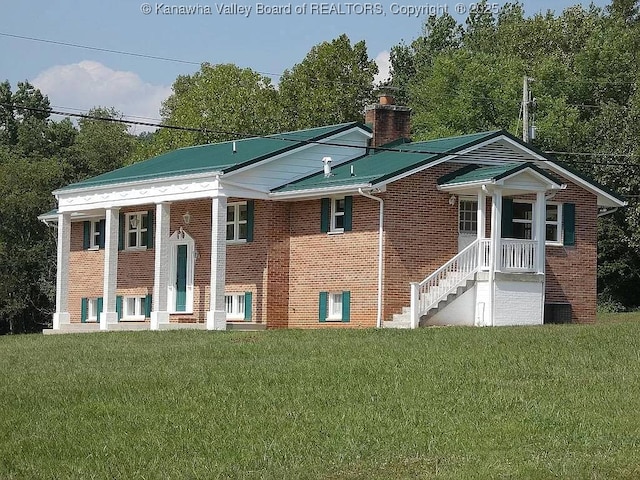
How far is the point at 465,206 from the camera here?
3628cm

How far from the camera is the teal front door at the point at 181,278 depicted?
39.6 meters

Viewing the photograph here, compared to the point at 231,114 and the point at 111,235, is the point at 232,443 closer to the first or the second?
the point at 111,235

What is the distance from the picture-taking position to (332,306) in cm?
3603

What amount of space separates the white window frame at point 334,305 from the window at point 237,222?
3.44m

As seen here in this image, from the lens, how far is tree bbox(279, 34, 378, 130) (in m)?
62.3

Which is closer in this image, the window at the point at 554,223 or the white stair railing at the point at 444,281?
the white stair railing at the point at 444,281

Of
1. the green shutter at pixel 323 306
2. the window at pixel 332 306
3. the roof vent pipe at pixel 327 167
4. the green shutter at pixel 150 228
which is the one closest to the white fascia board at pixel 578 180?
the roof vent pipe at pixel 327 167

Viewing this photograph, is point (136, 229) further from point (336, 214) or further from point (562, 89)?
point (562, 89)

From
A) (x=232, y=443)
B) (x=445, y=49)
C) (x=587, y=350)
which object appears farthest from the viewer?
(x=445, y=49)

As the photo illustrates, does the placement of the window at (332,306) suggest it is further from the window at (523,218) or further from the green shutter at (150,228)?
the green shutter at (150,228)

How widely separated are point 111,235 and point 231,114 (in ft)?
77.9

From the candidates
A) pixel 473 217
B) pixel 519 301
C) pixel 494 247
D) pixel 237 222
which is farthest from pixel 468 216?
pixel 237 222

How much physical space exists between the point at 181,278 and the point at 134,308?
345 cm

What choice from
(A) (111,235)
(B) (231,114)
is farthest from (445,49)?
(A) (111,235)
